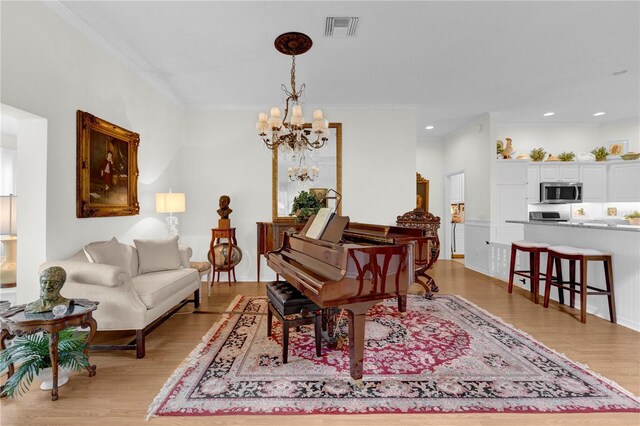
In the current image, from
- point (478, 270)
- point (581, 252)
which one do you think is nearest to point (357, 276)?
point (581, 252)

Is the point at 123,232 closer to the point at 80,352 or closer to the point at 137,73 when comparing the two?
the point at 80,352

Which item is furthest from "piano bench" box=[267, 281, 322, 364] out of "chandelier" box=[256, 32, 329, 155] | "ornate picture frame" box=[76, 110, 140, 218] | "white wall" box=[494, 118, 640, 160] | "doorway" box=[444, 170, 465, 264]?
"white wall" box=[494, 118, 640, 160]

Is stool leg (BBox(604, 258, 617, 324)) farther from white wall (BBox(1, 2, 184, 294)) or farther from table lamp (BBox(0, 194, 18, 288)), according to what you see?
table lamp (BBox(0, 194, 18, 288))

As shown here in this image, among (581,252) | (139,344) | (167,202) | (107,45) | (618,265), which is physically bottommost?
(139,344)

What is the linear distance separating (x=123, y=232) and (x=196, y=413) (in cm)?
261

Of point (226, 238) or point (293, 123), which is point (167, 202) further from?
point (293, 123)

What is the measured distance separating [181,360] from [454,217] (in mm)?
6822

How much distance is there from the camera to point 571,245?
3.67 metres

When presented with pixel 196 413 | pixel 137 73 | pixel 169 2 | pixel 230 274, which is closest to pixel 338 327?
pixel 196 413

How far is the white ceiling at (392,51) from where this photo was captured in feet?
8.71

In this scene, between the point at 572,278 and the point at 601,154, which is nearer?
the point at 572,278

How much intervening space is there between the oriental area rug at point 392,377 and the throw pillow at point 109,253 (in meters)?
1.16

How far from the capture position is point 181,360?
2.39m

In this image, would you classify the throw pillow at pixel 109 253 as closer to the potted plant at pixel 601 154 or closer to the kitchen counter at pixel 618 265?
the kitchen counter at pixel 618 265
